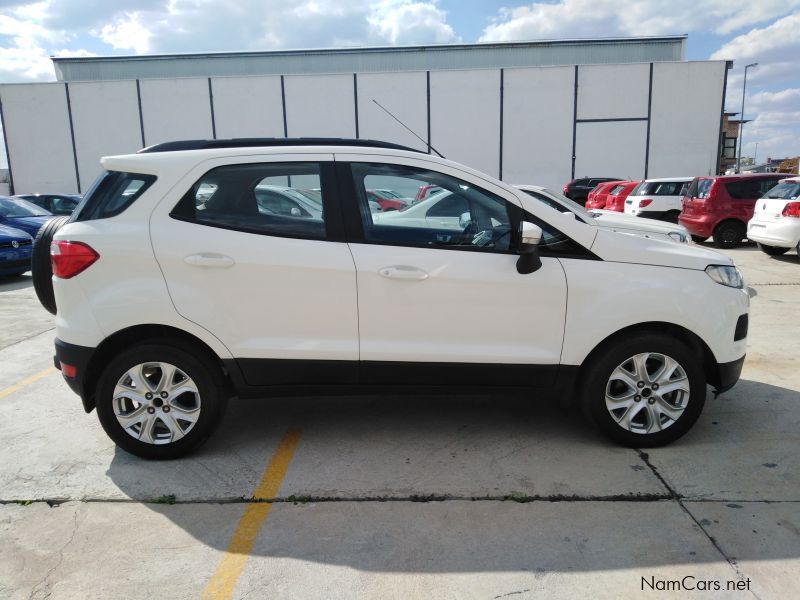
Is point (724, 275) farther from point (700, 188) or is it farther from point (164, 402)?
point (700, 188)

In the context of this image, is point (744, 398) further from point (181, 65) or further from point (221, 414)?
point (181, 65)

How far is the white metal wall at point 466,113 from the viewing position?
30969 mm

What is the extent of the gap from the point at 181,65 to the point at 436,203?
129 ft

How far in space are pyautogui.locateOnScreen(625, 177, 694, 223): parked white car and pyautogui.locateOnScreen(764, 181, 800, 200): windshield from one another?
159 inches

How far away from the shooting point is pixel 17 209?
541 inches

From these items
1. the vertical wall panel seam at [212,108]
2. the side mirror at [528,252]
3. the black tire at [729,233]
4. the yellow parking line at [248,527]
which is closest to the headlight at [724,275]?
the side mirror at [528,252]

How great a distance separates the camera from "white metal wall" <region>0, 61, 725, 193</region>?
102 feet

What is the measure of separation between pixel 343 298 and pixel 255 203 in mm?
791

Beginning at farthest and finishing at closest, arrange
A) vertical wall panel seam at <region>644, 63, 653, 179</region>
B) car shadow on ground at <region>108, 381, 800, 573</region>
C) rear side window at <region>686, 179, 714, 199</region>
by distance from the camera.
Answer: vertical wall panel seam at <region>644, 63, 653, 179</region> < rear side window at <region>686, 179, 714, 199</region> < car shadow on ground at <region>108, 381, 800, 573</region>

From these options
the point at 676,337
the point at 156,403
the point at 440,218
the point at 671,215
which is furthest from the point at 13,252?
the point at 671,215

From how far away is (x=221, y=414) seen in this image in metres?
3.66

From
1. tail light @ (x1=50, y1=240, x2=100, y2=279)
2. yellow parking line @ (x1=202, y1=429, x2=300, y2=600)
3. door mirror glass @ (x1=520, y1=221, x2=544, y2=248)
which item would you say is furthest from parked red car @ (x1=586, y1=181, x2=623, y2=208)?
tail light @ (x1=50, y1=240, x2=100, y2=279)

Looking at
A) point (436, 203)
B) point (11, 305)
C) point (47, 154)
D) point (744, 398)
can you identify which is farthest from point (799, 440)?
point (47, 154)

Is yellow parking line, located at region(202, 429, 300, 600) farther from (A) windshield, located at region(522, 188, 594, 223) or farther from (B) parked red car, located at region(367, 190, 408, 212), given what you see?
(A) windshield, located at region(522, 188, 594, 223)
